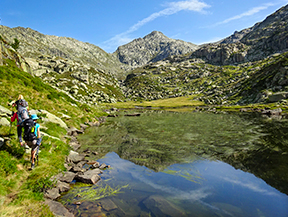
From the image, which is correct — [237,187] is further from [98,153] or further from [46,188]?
[98,153]

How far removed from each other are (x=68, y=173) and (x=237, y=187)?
12250 millimetres

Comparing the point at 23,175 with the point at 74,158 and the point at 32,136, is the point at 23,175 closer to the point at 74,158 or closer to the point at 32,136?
the point at 32,136

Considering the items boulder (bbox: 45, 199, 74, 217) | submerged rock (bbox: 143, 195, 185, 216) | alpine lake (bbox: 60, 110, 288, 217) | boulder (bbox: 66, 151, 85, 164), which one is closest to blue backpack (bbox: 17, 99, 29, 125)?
boulder (bbox: 66, 151, 85, 164)

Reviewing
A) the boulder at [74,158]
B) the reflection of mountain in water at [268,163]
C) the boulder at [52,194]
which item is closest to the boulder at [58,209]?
the boulder at [52,194]

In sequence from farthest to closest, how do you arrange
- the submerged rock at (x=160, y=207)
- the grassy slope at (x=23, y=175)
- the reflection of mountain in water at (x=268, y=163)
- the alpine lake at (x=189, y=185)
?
the reflection of mountain in water at (x=268, y=163) < the alpine lake at (x=189, y=185) < the submerged rock at (x=160, y=207) < the grassy slope at (x=23, y=175)

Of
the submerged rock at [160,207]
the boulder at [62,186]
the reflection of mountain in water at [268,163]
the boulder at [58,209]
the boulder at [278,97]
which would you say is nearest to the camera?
the boulder at [58,209]

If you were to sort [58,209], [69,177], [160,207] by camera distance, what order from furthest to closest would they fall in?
[69,177] < [160,207] < [58,209]

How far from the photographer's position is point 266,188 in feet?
33.2

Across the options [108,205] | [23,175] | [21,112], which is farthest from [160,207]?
[21,112]

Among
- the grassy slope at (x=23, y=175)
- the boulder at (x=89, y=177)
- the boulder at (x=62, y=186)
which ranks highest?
the grassy slope at (x=23, y=175)

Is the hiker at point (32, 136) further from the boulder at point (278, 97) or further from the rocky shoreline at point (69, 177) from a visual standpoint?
the boulder at point (278, 97)

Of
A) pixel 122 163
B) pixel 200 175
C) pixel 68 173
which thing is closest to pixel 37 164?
pixel 68 173

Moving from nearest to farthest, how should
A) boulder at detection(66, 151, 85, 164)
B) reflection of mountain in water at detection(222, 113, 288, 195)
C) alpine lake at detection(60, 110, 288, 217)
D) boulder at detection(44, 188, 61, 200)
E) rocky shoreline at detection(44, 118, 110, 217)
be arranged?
→ 1. rocky shoreline at detection(44, 118, 110, 217)
2. alpine lake at detection(60, 110, 288, 217)
3. boulder at detection(44, 188, 61, 200)
4. reflection of mountain in water at detection(222, 113, 288, 195)
5. boulder at detection(66, 151, 85, 164)

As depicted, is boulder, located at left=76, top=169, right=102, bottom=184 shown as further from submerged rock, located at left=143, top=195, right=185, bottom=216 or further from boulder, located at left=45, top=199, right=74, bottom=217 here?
submerged rock, located at left=143, top=195, right=185, bottom=216
